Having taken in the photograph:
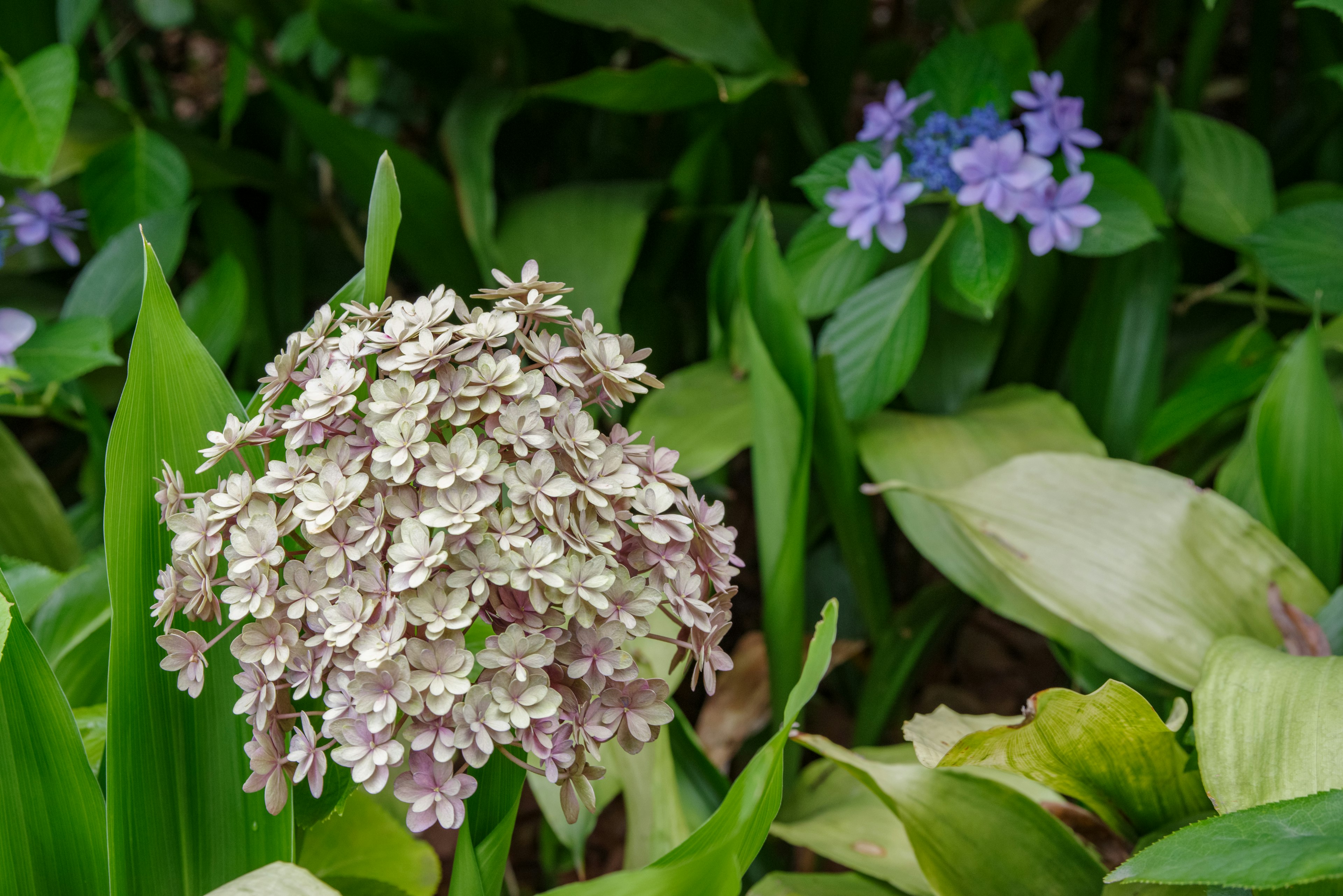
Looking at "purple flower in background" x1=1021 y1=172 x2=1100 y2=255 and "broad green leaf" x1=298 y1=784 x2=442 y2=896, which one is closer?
"broad green leaf" x1=298 y1=784 x2=442 y2=896

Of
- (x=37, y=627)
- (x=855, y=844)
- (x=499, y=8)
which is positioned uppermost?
(x=499, y=8)

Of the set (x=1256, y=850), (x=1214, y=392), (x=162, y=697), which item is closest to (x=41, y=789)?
(x=162, y=697)

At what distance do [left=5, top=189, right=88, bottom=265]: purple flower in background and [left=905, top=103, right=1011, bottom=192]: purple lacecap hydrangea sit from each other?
2.64 ft

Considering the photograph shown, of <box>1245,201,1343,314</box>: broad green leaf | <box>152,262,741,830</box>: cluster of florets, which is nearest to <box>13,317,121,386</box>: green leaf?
<box>152,262,741,830</box>: cluster of florets

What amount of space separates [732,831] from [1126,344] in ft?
2.46

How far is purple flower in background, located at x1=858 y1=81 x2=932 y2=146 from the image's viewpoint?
87 cm

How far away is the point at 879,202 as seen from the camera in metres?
0.83

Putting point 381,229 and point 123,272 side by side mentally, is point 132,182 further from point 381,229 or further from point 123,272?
point 381,229

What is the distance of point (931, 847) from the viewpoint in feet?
1.99

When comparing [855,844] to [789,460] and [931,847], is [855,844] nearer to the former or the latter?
[931,847]

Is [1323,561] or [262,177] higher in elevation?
[262,177]

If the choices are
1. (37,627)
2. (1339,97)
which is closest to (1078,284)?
(1339,97)

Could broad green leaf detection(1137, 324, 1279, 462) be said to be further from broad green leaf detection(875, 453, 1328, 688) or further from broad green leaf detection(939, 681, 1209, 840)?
broad green leaf detection(939, 681, 1209, 840)

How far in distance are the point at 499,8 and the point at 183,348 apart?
27.7 inches
